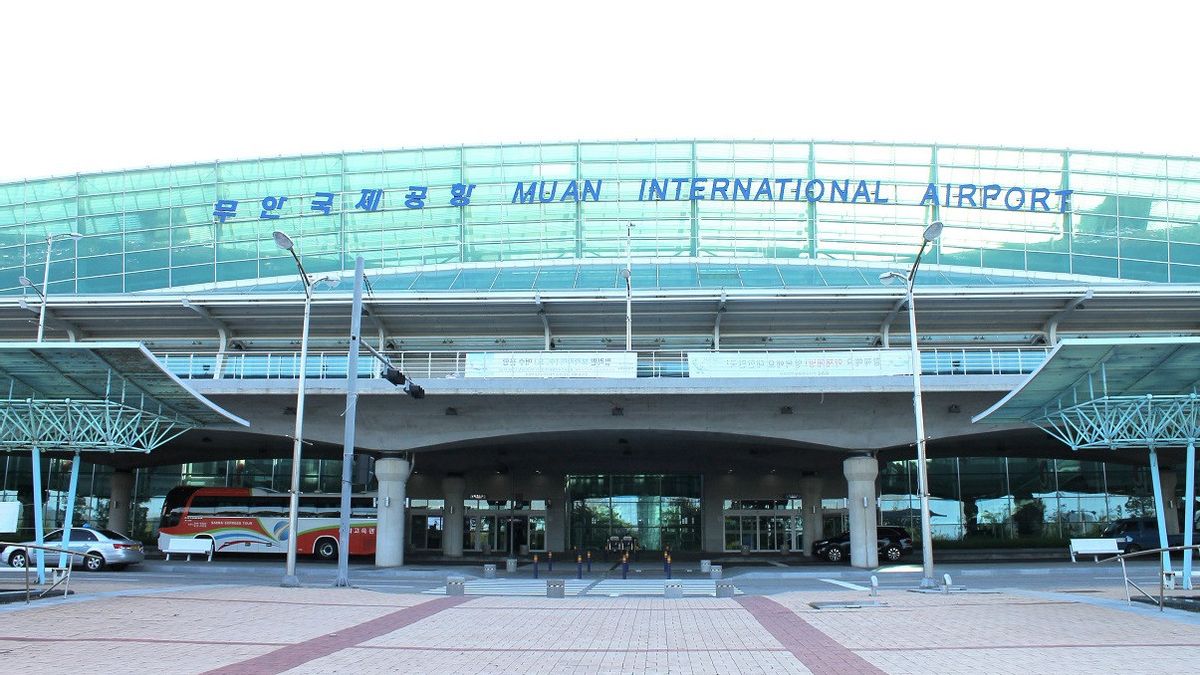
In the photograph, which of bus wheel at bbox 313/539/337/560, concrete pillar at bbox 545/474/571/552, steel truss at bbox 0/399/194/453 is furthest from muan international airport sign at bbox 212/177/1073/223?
steel truss at bbox 0/399/194/453

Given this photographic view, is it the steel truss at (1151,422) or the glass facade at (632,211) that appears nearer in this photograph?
the steel truss at (1151,422)

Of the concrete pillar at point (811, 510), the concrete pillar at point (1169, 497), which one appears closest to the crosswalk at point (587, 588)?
the concrete pillar at point (811, 510)

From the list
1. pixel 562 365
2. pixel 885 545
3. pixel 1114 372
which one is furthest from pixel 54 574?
pixel 885 545

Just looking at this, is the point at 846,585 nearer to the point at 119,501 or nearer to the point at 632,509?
the point at 632,509

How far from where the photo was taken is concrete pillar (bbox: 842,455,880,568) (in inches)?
1394

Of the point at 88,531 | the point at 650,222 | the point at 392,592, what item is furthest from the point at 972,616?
the point at 650,222

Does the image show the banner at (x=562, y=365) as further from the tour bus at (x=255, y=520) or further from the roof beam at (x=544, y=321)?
the tour bus at (x=255, y=520)

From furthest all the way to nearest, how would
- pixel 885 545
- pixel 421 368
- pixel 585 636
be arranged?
pixel 885 545, pixel 421 368, pixel 585 636

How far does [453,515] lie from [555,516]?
6143 mm

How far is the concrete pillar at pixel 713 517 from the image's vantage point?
49.9 meters

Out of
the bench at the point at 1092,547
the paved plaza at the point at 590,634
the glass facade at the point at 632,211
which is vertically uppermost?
the glass facade at the point at 632,211

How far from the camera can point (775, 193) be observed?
49.8 metres

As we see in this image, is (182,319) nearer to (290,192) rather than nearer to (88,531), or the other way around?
(290,192)

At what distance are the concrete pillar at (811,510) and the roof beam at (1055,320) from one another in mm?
12395
